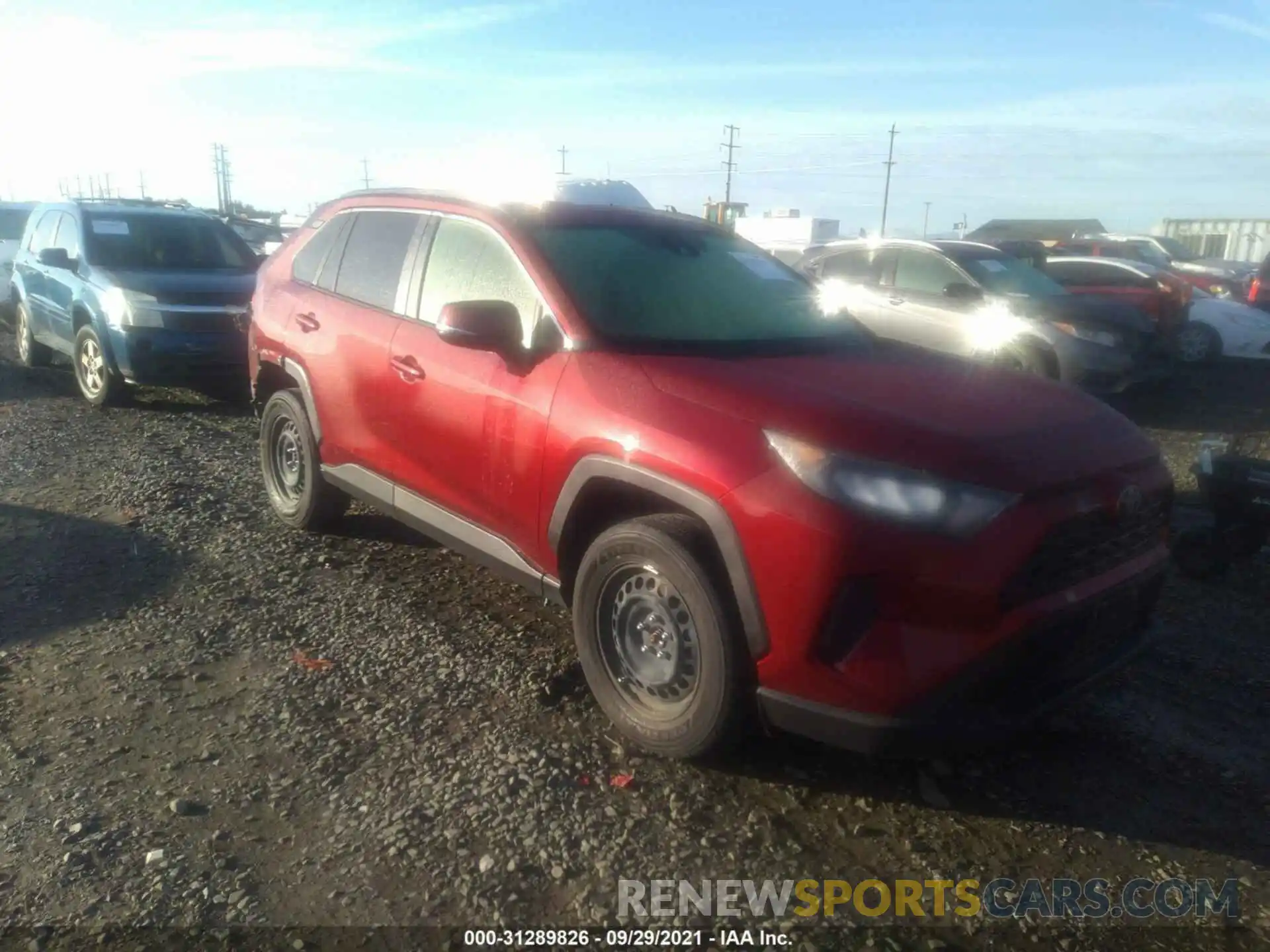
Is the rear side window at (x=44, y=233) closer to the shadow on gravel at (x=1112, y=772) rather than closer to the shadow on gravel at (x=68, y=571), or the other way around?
the shadow on gravel at (x=68, y=571)

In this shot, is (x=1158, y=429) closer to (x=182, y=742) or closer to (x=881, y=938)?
(x=881, y=938)

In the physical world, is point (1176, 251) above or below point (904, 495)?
below

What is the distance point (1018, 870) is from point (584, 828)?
127 centimetres

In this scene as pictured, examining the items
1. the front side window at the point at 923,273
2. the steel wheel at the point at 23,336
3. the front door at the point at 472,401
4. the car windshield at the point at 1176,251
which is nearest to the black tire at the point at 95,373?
the steel wheel at the point at 23,336

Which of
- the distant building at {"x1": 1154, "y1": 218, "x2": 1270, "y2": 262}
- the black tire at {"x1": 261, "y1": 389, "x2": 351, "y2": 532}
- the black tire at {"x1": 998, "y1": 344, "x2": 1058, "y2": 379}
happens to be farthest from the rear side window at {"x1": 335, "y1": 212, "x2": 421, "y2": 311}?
the distant building at {"x1": 1154, "y1": 218, "x2": 1270, "y2": 262}

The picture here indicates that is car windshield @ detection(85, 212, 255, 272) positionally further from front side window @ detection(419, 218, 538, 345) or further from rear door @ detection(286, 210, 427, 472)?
front side window @ detection(419, 218, 538, 345)

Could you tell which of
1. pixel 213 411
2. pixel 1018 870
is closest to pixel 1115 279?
pixel 213 411

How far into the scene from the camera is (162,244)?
917 centimetres

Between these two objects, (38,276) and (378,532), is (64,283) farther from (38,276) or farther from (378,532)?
(378,532)

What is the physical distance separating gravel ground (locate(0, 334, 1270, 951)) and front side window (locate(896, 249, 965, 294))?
532cm

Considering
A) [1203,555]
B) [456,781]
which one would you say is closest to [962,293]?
[1203,555]

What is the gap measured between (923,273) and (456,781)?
26.5ft

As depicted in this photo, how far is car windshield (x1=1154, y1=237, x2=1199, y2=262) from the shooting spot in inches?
895

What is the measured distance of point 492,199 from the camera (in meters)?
4.28
